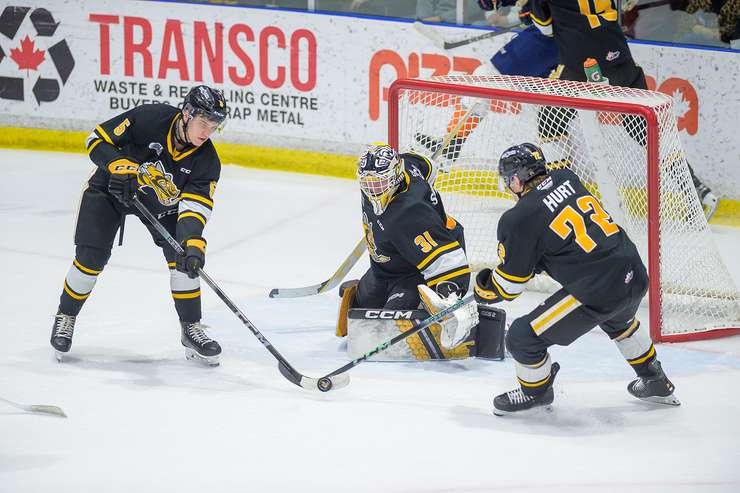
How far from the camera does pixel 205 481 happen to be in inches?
138

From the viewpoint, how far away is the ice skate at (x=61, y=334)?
446cm

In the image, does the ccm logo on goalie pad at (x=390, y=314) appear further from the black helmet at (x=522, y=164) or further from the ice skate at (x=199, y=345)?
the black helmet at (x=522, y=164)

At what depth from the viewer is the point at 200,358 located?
4.50 m

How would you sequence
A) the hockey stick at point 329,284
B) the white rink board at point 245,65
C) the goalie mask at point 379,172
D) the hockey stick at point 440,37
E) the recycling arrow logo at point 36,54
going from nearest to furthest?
the goalie mask at point 379,172, the hockey stick at point 329,284, the hockey stick at point 440,37, the white rink board at point 245,65, the recycling arrow logo at point 36,54

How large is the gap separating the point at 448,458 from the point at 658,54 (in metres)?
3.31

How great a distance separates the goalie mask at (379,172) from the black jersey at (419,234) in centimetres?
7

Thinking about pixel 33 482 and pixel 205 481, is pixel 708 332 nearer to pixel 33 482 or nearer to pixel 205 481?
pixel 205 481

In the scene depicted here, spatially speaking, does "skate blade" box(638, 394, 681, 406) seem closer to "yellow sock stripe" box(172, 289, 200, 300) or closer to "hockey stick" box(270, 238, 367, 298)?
"hockey stick" box(270, 238, 367, 298)

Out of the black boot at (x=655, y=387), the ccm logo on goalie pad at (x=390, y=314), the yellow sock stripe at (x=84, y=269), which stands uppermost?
the yellow sock stripe at (x=84, y=269)

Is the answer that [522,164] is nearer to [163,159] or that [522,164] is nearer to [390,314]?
[390,314]

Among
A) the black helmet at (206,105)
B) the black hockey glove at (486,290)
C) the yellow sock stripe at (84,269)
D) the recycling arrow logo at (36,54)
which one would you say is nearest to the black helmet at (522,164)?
the black hockey glove at (486,290)

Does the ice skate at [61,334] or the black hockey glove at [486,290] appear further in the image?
the ice skate at [61,334]

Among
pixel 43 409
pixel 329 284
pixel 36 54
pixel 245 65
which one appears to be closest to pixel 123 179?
pixel 43 409

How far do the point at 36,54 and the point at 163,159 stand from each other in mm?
3635
